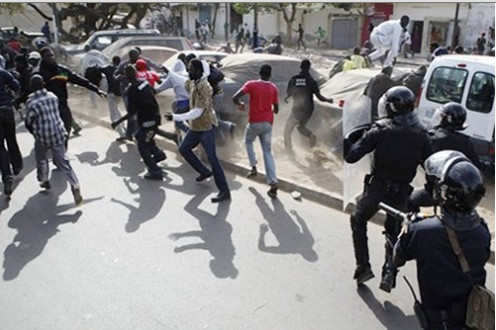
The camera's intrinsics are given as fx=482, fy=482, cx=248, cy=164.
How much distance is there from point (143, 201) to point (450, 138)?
12.5ft

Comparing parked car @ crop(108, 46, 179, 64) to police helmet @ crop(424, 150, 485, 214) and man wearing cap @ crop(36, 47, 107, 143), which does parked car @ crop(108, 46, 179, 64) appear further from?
police helmet @ crop(424, 150, 485, 214)

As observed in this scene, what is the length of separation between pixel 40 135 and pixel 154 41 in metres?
8.09

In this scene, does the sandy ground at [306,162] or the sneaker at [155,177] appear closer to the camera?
the sandy ground at [306,162]

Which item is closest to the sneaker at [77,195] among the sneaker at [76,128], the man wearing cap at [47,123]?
the man wearing cap at [47,123]

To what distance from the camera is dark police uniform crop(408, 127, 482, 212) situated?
4074mm

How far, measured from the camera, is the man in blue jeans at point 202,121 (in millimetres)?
5910

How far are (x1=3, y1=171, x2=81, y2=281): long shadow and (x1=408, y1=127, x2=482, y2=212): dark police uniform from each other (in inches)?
145

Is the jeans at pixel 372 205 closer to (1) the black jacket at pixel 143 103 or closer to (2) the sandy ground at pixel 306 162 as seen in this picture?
(2) the sandy ground at pixel 306 162

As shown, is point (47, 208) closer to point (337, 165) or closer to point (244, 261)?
point (244, 261)

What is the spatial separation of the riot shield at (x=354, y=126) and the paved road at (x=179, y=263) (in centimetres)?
57

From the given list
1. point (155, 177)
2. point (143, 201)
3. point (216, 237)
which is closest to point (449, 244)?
point (216, 237)

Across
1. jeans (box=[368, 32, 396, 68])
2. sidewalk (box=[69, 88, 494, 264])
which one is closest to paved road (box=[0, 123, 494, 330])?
sidewalk (box=[69, 88, 494, 264])

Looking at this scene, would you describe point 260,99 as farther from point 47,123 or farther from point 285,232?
point 47,123

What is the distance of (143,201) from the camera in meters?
6.22
